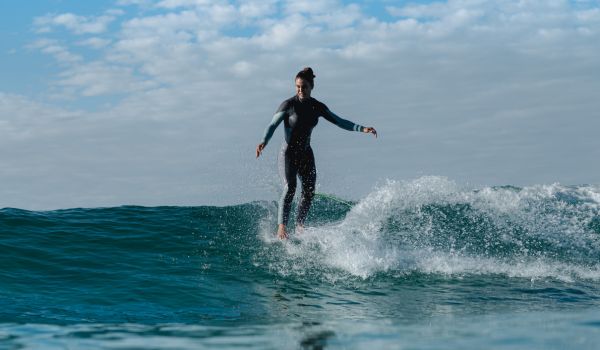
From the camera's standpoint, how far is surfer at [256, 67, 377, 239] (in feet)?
32.3

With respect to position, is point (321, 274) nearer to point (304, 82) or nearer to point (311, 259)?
A: point (311, 259)

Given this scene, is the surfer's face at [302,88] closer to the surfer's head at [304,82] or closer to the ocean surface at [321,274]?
the surfer's head at [304,82]

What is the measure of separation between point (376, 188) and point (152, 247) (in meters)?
4.00

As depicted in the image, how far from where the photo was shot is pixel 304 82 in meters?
9.82

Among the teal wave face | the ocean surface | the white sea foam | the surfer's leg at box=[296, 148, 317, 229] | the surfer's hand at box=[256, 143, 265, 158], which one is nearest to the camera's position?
the ocean surface

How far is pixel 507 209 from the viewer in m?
11.5

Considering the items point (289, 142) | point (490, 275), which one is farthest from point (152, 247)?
point (490, 275)

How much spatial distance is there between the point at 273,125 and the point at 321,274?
2689mm

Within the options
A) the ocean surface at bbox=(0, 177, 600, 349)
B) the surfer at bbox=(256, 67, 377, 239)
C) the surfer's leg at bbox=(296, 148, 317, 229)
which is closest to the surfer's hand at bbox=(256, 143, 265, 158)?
the surfer at bbox=(256, 67, 377, 239)

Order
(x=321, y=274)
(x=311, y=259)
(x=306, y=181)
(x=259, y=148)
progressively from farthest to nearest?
(x=306, y=181), (x=259, y=148), (x=311, y=259), (x=321, y=274)

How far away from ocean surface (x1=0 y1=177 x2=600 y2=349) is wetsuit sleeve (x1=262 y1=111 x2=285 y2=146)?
1700 millimetres

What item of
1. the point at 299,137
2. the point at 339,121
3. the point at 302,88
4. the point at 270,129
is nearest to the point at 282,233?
the point at 299,137

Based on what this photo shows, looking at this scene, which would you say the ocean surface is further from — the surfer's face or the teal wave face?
the surfer's face

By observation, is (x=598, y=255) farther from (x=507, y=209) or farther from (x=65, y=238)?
(x=65, y=238)
